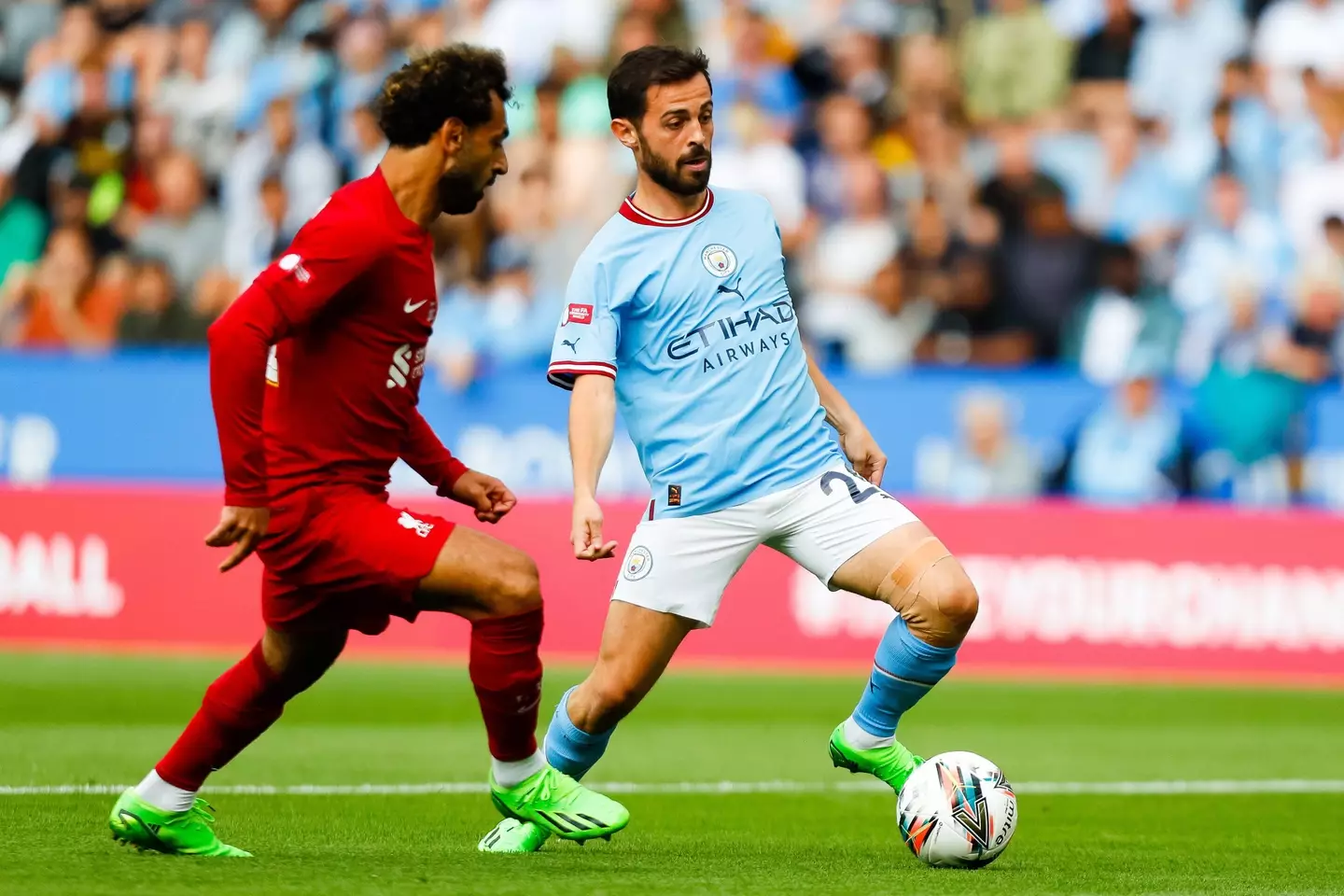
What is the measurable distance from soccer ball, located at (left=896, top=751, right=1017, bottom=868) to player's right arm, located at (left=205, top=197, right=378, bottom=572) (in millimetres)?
2193

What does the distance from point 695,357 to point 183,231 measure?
453 inches

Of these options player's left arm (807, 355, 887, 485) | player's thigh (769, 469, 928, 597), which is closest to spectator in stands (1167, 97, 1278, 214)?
player's left arm (807, 355, 887, 485)

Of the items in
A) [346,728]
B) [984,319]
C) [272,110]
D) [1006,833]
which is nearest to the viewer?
[1006,833]

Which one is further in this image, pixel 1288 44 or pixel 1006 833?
pixel 1288 44

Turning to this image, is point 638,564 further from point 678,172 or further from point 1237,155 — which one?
point 1237,155

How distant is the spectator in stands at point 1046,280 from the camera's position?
49.4 feet

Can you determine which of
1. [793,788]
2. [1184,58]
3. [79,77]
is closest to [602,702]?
[793,788]

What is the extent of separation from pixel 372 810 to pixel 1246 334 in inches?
350

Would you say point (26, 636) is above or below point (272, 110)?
below

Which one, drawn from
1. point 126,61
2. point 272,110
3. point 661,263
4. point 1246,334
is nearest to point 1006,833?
point 661,263

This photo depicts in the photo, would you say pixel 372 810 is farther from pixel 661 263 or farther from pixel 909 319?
pixel 909 319

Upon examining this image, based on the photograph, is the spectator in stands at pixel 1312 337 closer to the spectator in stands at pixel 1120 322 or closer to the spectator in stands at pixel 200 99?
the spectator in stands at pixel 1120 322

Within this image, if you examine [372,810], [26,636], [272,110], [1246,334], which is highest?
[272,110]

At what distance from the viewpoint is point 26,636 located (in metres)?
14.4
